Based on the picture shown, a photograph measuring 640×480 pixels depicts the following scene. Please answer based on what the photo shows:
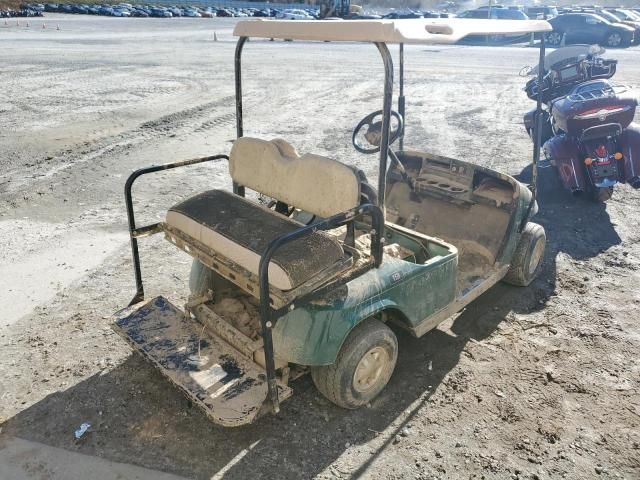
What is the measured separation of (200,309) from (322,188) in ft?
3.81

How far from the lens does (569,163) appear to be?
6102 mm

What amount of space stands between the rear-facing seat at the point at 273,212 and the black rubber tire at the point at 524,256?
206cm

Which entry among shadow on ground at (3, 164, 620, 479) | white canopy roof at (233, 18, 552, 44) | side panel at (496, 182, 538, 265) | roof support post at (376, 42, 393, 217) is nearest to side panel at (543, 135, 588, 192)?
side panel at (496, 182, 538, 265)

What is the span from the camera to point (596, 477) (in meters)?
2.78

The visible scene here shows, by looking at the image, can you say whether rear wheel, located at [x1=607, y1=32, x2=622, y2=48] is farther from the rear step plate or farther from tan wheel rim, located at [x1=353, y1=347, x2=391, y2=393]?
the rear step plate

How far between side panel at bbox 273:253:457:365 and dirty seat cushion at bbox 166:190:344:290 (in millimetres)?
244

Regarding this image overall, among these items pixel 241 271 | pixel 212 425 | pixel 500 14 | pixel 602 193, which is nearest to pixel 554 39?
pixel 500 14

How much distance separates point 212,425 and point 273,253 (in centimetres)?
127

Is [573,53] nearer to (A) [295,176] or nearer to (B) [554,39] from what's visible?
(A) [295,176]

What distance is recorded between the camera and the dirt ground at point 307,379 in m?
2.93

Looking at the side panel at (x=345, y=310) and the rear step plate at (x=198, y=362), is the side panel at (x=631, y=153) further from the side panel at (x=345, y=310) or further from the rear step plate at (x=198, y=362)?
the rear step plate at (x=198, y=362)

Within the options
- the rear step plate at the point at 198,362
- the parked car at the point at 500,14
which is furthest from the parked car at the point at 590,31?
the rear step plate at the point at 198,362

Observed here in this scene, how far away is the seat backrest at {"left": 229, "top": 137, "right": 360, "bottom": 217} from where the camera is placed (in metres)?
3.00

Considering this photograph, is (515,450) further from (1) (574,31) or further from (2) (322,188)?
(1) (574,31)
